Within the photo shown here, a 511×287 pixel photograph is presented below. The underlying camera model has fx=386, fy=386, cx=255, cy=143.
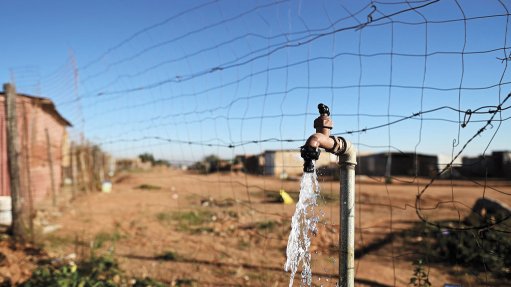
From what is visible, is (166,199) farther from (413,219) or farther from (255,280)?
(255,280)

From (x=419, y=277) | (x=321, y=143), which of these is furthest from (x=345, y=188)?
(x=419, y=277)

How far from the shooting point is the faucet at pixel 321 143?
5.27ft

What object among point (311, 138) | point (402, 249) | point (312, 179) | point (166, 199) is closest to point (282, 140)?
point (312, 179)

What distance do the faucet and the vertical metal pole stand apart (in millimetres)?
56

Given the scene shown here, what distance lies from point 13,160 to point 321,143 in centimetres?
579

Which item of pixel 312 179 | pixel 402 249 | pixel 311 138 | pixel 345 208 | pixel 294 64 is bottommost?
pixel 402 249

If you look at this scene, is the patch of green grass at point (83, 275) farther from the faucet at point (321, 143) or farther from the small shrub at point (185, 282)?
the faucet at point (321, 143)

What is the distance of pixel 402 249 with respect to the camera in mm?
6488

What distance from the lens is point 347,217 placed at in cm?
187

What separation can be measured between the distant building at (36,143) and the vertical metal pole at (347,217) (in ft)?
18.7

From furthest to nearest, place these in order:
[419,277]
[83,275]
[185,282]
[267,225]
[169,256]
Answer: [267,225] → [169,256] → [185,282] → [83,275] → [419,277]

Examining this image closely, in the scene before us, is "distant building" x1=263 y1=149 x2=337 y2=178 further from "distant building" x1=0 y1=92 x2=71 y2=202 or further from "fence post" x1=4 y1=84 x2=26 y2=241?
"distant building" x1=0 y1=92 x2=71 y2=202

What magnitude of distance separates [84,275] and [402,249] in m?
4.92

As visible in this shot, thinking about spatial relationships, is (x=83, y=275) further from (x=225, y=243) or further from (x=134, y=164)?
(x=134, y=164)
